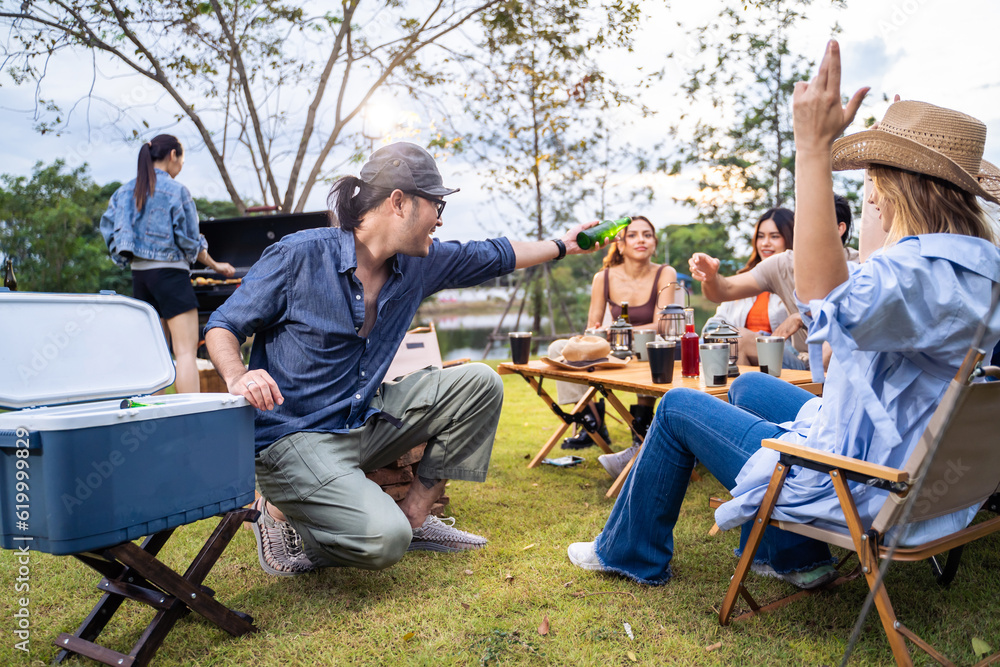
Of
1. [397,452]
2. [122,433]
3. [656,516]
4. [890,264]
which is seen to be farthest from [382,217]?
[890,264]

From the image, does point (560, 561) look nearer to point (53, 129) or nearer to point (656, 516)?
point (656, 516)

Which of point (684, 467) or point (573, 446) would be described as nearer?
point (684, 467)

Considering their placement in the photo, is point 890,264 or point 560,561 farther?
point 560,561

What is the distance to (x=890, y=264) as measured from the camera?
1.29m

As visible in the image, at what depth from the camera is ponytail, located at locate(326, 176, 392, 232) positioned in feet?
7.68

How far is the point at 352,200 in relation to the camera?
2371 millimetres

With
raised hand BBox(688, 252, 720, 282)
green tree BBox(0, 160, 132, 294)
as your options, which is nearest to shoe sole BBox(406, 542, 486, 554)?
raised hand BBox(688, 252, 720, 282)

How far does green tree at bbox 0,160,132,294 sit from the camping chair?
10550 millimetres

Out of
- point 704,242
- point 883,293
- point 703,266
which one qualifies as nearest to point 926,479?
point 883,293

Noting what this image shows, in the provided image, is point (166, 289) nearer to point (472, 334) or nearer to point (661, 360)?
point (661, 360)

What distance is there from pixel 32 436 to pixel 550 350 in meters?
2.47

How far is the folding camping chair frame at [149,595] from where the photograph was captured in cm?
166

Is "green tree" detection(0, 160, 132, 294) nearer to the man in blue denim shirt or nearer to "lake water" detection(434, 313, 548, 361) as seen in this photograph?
"lake water" detection(434, 313, 548, 361)

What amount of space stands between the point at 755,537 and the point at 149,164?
4211 mm
